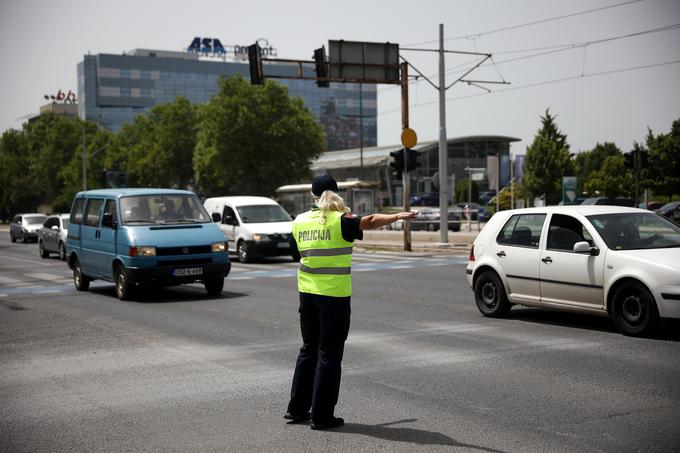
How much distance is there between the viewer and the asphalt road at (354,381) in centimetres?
561

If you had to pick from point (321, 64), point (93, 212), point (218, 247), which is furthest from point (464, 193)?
point (218, 247)

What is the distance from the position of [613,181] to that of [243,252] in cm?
6245

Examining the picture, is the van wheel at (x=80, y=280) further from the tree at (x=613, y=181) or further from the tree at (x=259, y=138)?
the tree at (x=613, y=181)

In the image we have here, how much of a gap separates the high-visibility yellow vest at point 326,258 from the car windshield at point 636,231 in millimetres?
5176

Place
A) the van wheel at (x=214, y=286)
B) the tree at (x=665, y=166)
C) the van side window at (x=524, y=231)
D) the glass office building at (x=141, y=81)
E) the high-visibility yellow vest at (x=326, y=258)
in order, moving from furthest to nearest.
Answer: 1. the glass office building at (x=141, y=81)
2. the tree at (x=665, y=166)
3. the van wheel at (x=214, y=286)
4. the van side window at (x=524, y=231)
5. the high-visibility yellow vest at (x=326, y=258)

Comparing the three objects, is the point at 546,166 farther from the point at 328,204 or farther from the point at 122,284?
the point at 328,204

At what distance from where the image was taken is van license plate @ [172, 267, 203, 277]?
14633 mm

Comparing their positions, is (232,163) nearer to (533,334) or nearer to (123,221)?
(123,221)

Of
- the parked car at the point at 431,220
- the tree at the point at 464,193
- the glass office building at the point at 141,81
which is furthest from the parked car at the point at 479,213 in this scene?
the glass office building at the point at 141,81

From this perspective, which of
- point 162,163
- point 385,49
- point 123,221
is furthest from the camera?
point 162,163

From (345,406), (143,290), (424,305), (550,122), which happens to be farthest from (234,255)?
(550,122)

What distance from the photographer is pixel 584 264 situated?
10258 millimetres

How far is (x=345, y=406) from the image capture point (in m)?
6.53

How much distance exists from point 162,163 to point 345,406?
78.3 meters
